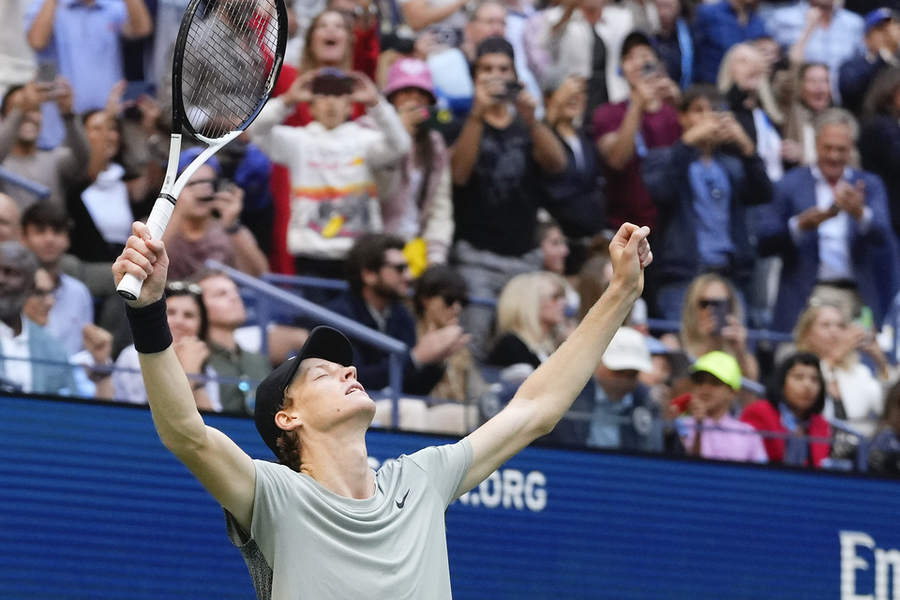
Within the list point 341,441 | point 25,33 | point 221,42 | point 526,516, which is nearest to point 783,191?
point 526,516

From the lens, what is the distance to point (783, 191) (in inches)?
404

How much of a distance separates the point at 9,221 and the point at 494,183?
2963mm

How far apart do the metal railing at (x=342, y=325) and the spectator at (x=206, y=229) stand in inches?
11.2

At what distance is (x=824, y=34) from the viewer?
12.2m

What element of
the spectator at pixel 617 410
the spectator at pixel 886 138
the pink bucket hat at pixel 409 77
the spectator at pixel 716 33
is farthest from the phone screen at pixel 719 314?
the spectator at pixel 716 33

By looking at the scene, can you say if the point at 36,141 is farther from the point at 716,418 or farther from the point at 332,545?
the point at 332,545

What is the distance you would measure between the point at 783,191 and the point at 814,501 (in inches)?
114

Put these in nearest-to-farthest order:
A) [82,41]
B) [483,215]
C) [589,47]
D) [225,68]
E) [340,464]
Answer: [340,464] < [225,68] < [82,41] < [483,215] < [589,47]

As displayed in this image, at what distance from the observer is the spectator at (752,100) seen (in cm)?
1085

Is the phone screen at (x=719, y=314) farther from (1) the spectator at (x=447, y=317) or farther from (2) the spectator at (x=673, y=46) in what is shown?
(2) the spectator at (x=673, y=46)

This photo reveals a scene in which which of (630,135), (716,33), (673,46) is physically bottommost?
(630,135)

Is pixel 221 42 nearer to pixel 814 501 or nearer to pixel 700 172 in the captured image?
pixel 814 501

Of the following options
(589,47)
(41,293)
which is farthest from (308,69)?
A: (589,47)

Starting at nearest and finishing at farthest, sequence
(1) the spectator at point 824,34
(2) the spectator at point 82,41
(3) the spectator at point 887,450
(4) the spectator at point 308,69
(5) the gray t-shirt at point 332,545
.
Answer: (5) the gray t-shirt at point 332,545 < (3) the spectator at point 887,450 < (4) the spectator at point 308,69 < (2) the spectator at point 82,41 < (1) the spectator at point 824,34
